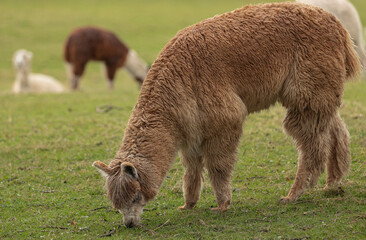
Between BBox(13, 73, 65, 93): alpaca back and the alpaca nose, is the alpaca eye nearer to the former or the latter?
the alpaca nose

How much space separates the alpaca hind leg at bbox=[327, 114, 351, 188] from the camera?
624 cm

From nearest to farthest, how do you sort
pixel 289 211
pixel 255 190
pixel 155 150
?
pixel 155 150 → pixel 289 211 → pixel 255 190

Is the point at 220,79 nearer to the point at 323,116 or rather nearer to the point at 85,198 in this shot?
the point at 323,116

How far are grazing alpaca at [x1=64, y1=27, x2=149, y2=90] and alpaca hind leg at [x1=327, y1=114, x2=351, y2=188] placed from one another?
1243 cm

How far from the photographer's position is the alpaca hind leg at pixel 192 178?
19.3 feet

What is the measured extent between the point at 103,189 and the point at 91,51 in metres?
12.4

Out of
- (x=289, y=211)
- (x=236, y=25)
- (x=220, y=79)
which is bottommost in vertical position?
(x=289, y=211)

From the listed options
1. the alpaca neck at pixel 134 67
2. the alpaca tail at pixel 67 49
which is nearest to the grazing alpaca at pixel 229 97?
the alpaca tail at pixel 67 49

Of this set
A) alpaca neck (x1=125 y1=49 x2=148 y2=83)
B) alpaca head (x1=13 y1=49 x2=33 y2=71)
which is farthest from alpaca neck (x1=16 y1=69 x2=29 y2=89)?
alpaca neck (x1=125 y1=49 x2=148 y2=83)

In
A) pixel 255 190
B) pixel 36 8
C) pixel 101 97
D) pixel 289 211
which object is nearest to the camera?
pixel 289 211

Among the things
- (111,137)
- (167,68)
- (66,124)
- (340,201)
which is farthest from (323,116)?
(66,124)

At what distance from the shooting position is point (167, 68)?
18.3 ft

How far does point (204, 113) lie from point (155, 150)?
0.62 metres

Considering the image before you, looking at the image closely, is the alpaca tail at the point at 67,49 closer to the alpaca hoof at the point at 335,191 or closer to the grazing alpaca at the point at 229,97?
the grazing alpaca at the point at 229,97
